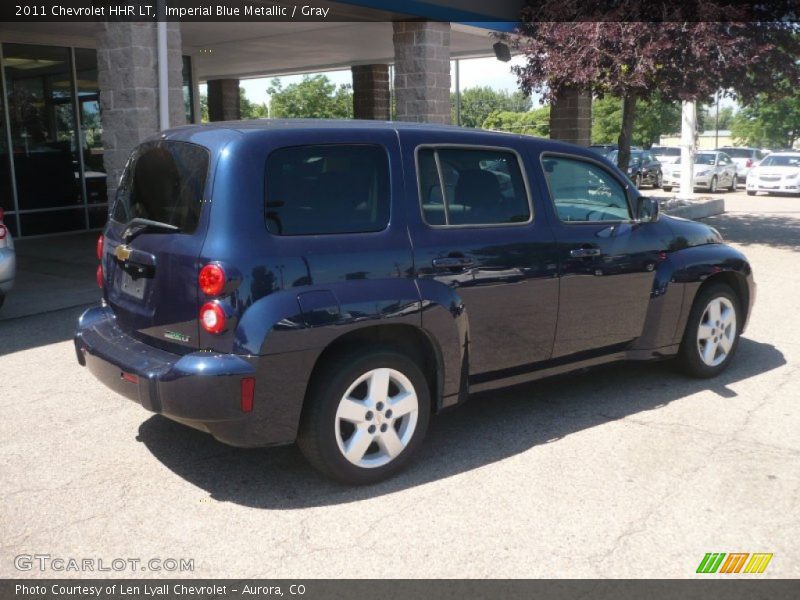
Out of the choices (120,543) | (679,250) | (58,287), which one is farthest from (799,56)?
(120,543)

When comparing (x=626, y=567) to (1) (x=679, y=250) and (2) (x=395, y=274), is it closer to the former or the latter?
(2) (x=395, y=274)

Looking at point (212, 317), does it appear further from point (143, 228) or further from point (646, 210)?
point (646, 210)

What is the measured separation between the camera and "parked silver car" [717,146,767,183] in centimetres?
3172

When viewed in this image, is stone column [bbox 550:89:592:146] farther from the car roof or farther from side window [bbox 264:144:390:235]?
side window [bbox 264:144:390:235]

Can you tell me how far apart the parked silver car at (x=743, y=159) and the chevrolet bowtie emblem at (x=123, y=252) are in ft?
98.7

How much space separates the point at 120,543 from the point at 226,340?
1.00 metres

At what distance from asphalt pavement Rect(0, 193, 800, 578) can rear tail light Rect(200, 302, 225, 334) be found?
2.96 feet

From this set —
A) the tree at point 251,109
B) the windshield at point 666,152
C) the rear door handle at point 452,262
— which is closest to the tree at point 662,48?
the rear door handle at point 452,262

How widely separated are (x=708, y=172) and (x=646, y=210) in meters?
24.5

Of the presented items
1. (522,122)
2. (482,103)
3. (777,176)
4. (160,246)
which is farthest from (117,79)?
(482,103)

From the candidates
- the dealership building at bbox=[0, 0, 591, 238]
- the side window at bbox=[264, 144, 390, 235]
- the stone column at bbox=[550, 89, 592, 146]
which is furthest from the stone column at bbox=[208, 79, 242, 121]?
the side window at bbox=[264, 144, 390, 235]

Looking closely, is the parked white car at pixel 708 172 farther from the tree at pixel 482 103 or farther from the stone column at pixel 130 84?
the tree at pixel 482 103

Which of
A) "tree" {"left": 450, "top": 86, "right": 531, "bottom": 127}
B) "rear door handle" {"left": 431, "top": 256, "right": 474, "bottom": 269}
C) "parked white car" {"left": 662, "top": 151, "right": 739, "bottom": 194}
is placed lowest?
"parked white car" {"left": 662, "top": 151, "right": 739, "bottom": 194}

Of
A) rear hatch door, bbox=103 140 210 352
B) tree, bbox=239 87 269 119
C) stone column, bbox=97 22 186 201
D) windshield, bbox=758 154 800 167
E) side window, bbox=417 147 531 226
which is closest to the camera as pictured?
rear hatch door, bbox=103 140 210 352
